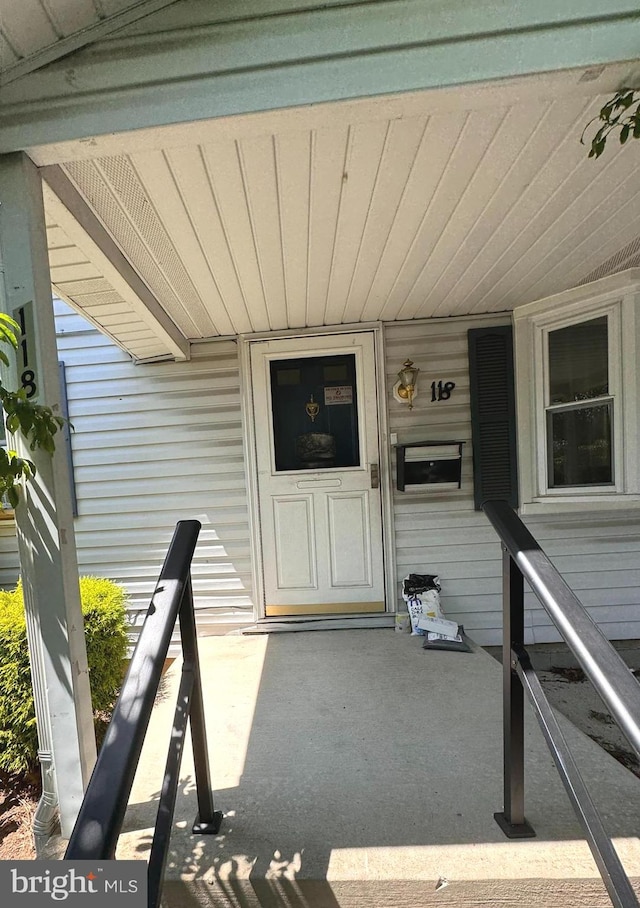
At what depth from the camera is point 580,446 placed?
2.86 m

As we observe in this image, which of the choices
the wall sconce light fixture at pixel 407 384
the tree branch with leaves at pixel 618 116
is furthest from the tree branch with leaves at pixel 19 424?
the wall sconce light fixture at pixel 407 384

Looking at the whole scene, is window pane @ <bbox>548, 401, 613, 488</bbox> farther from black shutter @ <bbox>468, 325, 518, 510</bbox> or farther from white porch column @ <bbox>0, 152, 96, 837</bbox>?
white porch column @ <bbox>0, 152, 96, 837</bbox>

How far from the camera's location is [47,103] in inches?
48.2

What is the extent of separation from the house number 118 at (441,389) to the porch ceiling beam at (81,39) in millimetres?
2435

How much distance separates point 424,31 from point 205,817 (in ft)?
7.76

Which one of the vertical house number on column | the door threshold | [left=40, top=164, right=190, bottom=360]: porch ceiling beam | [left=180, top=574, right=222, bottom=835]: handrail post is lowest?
the door threshold

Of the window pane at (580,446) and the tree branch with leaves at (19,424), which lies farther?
the window pane at (580,446)

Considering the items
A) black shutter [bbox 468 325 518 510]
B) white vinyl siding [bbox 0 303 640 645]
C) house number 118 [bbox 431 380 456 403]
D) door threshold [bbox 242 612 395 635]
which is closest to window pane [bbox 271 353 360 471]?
white vinyl siding [bbox 0 303 640 645]

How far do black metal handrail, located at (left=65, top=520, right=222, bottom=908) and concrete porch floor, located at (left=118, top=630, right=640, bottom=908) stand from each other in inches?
7.0

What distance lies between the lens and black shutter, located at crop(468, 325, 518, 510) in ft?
10.1

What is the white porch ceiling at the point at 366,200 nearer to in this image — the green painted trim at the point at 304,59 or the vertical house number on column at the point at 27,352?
the green painted trim at the point at 304,59

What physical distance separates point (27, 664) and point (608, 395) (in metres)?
3.43

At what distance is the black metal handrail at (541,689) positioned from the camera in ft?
2.64

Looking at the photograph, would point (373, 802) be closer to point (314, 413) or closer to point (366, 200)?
point (366, 200)
